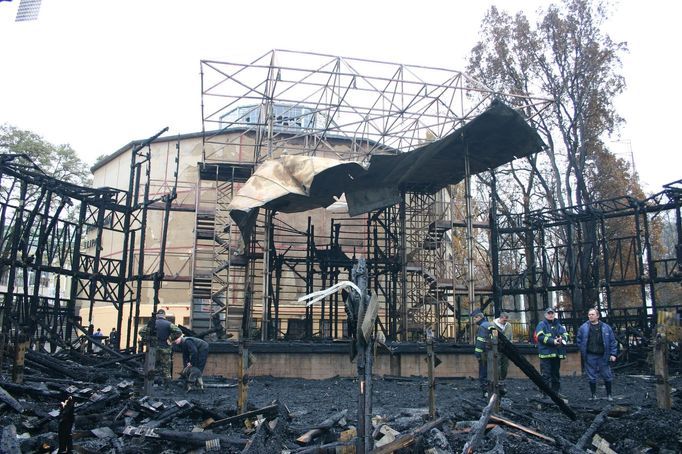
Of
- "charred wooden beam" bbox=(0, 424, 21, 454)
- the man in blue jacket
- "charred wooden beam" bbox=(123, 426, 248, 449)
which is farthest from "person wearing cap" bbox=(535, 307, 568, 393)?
"charred wooden beam" bbox=(0, 424, 21, 454)

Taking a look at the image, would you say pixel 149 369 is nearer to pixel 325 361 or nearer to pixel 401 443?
pixel 401 443

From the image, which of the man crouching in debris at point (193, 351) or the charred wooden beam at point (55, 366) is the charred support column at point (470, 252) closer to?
the man crouching in debris at point (193, 351)

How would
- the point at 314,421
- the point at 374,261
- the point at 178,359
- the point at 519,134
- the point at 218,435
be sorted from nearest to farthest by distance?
the point at 218,435, the point at 314,421, the point at 178,359, the point at 519,134, the point at 374,261

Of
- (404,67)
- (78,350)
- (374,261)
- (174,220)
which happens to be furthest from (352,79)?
(174,220)

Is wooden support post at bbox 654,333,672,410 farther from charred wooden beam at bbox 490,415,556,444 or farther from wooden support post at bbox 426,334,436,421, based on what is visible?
wooden support post at bbox 426,334,436,421

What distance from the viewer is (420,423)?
8.84 metres

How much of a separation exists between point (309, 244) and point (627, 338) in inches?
481

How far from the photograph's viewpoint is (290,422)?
358 inches

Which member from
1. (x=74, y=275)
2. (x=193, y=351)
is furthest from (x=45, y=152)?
(x=193, y=351)

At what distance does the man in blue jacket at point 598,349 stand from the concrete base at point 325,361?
19.4 ft

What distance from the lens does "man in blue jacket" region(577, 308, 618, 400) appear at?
12.2 metres

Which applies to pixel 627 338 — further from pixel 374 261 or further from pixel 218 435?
pixel 218 435

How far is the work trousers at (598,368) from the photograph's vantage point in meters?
12.2

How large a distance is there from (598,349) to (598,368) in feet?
1.28
